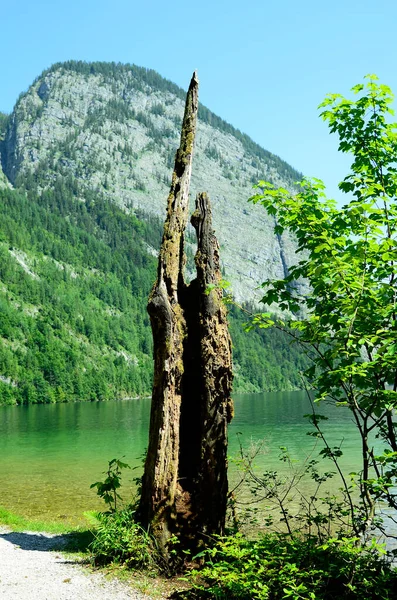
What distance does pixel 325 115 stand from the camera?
343 inches

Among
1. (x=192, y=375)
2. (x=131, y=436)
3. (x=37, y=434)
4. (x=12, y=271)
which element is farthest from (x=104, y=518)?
(x=12, y=271)

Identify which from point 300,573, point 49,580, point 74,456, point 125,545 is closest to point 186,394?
point 125,545

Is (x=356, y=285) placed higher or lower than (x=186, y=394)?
higher

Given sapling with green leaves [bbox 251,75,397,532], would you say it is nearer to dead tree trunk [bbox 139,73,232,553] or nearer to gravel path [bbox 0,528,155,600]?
dead tree trunk [bbox 139,73,232,553]

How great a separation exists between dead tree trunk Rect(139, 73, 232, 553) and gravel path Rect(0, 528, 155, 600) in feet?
4.00

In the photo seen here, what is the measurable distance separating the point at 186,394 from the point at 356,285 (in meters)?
4.56

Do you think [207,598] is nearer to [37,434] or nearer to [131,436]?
[131,436]

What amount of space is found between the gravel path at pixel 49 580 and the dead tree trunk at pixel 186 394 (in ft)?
4.00

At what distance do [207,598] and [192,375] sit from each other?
3647 millimetres

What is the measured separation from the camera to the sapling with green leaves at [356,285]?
643 centimetres

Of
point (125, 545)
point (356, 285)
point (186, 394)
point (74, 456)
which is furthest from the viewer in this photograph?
point (74, 456)

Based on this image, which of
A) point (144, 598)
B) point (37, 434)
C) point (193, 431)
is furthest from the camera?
point (37, 434)

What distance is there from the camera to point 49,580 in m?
8.19

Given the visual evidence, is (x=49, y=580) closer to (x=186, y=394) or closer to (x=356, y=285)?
(x=186, y=394)
